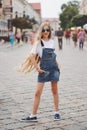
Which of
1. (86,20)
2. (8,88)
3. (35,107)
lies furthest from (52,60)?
(86,20)

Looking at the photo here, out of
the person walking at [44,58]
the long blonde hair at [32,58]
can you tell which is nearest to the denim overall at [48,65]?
the person walking at [44,58]

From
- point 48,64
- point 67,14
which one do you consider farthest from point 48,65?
point 67,14

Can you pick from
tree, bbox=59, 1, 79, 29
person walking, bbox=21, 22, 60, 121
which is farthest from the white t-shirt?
tree, bbox=59, 1, 79, 29

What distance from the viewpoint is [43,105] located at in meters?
9.79

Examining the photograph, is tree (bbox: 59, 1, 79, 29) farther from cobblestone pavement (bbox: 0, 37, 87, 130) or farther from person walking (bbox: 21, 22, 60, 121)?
person walking (bbox: 21, 22, 60, 121)

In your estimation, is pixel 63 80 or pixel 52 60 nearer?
pixel 52 60

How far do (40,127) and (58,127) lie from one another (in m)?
0.28

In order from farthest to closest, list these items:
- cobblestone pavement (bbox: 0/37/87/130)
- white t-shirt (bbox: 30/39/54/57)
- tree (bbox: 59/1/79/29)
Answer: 1. tree (bbox: 59/1/79/29)
2. white t-shirt (bbox: 30/39/54/57)
3. cobblestone pavement (bbox: 0/37/87/130)

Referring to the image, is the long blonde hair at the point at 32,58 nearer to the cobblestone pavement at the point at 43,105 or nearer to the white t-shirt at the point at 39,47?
the white t-shirt at the point at 39,47

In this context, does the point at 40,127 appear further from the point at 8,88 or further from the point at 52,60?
the point at 8,88

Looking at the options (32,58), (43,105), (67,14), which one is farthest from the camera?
(67,14)

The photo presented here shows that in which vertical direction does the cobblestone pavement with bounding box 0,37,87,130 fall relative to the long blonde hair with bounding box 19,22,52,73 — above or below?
below

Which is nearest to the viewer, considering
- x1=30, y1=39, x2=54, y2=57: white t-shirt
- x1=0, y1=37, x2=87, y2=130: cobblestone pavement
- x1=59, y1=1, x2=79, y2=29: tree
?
x1=0, y1=37, x2=87, y2=130: cobblestone pavement

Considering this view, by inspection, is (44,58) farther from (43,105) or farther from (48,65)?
(43,105)
